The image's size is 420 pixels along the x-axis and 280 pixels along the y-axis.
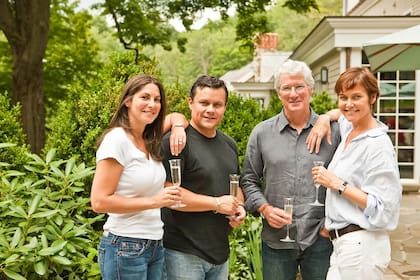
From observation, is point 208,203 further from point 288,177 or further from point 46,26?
point 46,26

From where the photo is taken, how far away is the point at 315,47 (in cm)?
1469

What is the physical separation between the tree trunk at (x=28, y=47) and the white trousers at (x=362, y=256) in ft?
28.5

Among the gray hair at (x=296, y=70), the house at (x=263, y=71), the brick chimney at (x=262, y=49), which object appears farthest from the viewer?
the brick chimney at (x=262, y=49)

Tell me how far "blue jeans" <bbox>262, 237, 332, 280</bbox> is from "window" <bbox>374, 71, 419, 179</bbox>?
911cm

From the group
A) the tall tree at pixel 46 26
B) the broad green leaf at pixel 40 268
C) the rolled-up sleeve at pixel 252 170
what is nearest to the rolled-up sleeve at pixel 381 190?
the rolled-up sleeve at pixel 252 170

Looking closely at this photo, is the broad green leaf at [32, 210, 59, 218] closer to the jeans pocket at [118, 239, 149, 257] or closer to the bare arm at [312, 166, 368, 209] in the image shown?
the jeans pocket at [118, 239, 149, 257]

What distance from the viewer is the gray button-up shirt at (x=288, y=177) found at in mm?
3049

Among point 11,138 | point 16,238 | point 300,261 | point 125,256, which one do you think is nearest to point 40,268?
point 16,238

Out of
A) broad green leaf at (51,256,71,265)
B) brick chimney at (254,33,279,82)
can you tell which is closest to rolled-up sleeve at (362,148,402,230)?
broad green leaf at (51,256,71,265)

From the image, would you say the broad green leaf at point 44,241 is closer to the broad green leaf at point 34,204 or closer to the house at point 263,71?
the broad green leaf at point 34,204

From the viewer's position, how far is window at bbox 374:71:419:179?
11648 mm

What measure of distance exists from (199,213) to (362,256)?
2.69ft

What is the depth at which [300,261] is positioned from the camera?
124 inches

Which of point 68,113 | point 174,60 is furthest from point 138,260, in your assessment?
point 174,60
